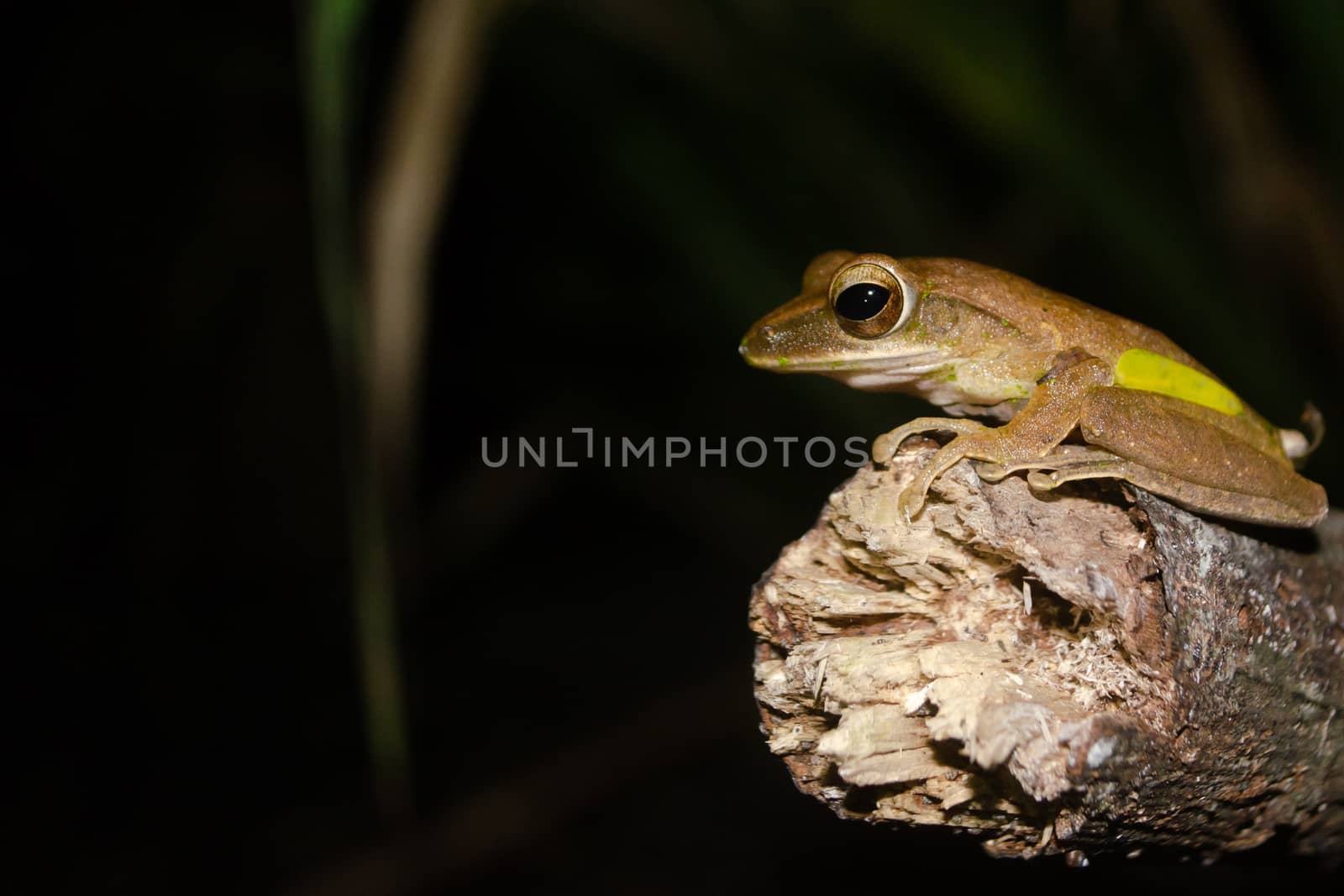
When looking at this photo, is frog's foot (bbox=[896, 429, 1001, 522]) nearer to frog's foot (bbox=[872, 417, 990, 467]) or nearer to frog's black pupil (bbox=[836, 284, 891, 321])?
frog's foot (bbox=[872, 417, 990, 467])

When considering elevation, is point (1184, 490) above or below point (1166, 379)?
below

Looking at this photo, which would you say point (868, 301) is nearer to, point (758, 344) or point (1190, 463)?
point (758, 344)

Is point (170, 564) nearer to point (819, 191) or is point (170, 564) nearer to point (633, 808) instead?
point (633, 808)

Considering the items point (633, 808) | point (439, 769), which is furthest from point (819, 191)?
point (439, 769)

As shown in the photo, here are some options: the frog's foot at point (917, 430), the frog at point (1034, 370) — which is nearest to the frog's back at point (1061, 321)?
the frog at point (1034, 370)

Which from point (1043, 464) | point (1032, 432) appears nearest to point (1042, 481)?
point (1043, 464)

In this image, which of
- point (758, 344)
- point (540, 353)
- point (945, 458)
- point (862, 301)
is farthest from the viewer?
point (540, 353)

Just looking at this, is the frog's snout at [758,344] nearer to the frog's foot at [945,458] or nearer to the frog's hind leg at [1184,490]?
the frog's foot at [945,458]

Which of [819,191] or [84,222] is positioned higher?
[84,222]
